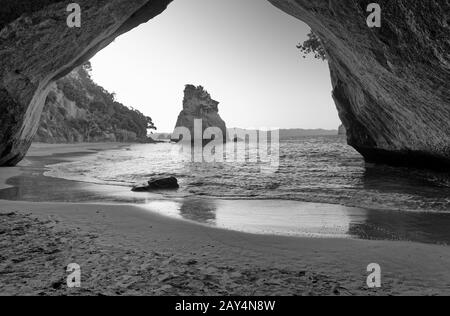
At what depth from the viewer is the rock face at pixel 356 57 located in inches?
292

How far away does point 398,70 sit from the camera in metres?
8.89

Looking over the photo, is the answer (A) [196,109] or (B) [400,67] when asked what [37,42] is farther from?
(A) [196,109]

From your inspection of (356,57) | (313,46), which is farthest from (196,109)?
(356,57)

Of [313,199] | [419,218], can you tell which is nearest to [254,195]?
[313,199]

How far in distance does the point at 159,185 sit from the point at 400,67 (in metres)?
9.11

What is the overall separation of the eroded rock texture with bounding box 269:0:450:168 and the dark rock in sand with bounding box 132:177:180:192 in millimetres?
8279

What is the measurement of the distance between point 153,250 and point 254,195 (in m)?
6.64

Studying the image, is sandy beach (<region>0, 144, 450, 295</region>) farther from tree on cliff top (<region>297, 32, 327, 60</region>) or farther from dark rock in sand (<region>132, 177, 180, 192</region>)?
tree on cliff top (<region>297, 32, 327, 60</region>)

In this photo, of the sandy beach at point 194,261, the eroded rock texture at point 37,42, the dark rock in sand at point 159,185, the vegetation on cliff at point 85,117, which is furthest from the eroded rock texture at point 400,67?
the vegetation on cliff at point 85,117

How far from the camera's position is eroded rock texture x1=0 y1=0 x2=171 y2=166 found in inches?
389

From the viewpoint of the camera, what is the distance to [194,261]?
4078 millimetres

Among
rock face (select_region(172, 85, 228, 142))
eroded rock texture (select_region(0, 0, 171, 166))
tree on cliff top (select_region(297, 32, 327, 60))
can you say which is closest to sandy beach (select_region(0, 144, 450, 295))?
eroded rock texture (select_region(0, 0, 171, 166))

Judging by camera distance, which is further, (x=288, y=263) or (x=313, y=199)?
(x=313, y=199)

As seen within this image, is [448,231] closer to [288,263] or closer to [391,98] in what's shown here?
[288,263]
